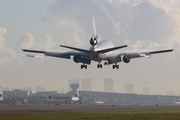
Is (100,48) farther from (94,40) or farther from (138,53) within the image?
(138,53)

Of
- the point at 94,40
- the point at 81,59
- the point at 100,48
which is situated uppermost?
the point at 94,40

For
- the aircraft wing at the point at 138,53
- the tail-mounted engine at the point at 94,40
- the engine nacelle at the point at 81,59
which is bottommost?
the engine nacelle at the point at 81,59

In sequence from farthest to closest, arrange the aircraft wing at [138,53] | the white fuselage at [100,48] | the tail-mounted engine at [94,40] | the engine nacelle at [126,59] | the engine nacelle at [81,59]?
the engine nacelle at [126,59]
the aircraft wing at [138,53]
the engine nacelle at [81,59]
the white fuselage at [100,48]
the tail-mounted engine at [94,40]

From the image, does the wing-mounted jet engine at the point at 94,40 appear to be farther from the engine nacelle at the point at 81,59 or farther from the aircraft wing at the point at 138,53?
the aircraft wing at the point at 138,53

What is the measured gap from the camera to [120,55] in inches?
3871

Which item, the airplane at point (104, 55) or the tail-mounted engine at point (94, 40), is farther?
the airplane at point (104, 55)

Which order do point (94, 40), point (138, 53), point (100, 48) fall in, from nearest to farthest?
point (94, 40) → point (100, 48) → point (138, 53)

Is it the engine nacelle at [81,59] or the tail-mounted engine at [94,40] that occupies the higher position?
the tail-mounted engine at [94,40]

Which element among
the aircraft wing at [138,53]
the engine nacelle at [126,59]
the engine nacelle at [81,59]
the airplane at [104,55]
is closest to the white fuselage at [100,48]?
the airplane at [104,55]

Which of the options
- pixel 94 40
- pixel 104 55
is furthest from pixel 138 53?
pixel 94 40

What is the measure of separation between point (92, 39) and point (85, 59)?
38.2ft

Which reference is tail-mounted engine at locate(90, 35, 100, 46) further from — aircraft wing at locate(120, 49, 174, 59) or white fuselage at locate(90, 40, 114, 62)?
aircraft wing at locate(120, 49, 174, 59)

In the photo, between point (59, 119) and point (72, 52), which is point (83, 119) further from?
point (72, 52)

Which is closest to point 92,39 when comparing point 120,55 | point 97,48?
point 97,48
